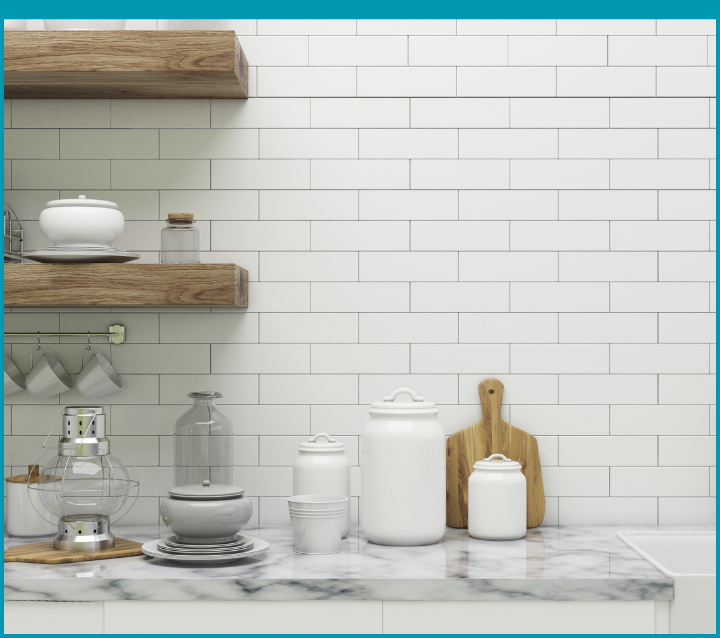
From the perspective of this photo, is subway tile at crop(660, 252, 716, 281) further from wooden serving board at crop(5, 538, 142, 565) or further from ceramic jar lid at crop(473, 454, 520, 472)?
wooden serving board at crop(5, 538, 142, 565)

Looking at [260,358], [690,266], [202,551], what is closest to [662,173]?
[690,266]

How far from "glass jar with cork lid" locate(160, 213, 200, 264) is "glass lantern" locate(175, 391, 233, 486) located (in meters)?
0.38

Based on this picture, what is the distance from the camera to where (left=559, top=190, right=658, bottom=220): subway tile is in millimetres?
2162

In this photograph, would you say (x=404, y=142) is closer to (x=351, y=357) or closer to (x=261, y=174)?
(x=261, y=174)

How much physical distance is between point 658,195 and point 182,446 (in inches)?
61.5

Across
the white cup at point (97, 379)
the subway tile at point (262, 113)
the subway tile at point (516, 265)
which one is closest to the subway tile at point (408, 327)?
the subway tile at point (516, 265)

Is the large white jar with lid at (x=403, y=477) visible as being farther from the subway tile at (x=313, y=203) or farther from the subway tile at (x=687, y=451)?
the subway tile at (x=687, y=451)

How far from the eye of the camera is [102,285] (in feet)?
6.05

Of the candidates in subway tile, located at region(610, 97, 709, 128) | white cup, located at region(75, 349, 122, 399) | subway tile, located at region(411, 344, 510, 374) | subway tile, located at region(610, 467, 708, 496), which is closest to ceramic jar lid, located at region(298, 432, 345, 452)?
subway tile, located at region(411, 344, 510, 374)

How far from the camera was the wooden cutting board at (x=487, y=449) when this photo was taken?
2.10 meters

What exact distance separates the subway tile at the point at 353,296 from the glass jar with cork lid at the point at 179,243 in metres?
0.37

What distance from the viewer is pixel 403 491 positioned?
1.84 metres

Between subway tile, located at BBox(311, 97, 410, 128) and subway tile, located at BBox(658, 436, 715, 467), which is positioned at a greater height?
subway tile, located at BBox(311, 97, 410, 128)

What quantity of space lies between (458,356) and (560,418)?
351mm
